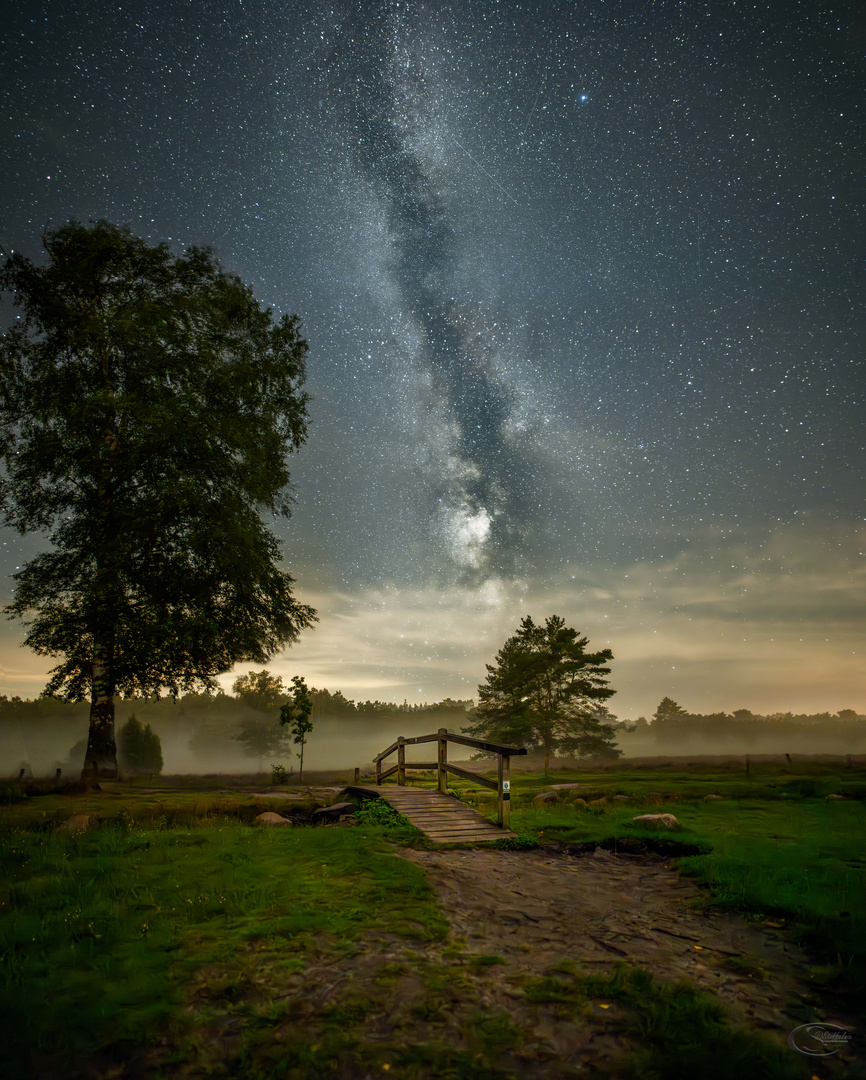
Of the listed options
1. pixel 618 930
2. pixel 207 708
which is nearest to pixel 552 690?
pixel 618 930

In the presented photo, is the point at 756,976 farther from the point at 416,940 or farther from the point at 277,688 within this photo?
the point at 277,688

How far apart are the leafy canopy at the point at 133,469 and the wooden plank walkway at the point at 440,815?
8.55m

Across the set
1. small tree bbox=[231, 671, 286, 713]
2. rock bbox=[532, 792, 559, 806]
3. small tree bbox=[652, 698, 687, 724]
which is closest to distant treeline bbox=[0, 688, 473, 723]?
small tree bbox=[231, 671, 286, 713]

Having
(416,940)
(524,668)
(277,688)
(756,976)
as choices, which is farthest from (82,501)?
(277,688)

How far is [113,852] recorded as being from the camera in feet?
28.3

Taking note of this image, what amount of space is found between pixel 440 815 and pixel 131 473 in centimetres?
1574

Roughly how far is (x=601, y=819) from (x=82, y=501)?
64.7 ft

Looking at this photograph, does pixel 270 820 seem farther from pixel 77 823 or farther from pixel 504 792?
pixel 504 792

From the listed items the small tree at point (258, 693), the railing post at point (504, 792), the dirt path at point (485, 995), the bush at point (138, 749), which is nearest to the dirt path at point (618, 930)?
the dirt path at point (485, 995)

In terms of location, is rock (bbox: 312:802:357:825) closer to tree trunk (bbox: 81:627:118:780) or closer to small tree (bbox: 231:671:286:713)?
tree trunk (bbox: 81:627:118:780)

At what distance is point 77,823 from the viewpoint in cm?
1122

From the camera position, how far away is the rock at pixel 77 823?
34.7 feet

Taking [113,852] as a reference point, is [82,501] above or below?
above

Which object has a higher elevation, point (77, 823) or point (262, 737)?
point (77, 823)
